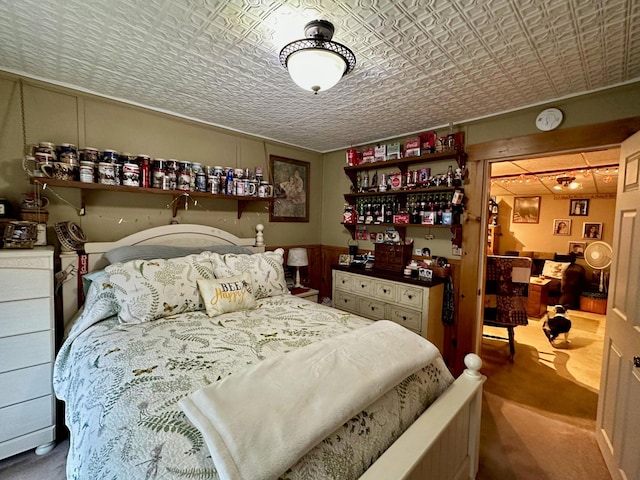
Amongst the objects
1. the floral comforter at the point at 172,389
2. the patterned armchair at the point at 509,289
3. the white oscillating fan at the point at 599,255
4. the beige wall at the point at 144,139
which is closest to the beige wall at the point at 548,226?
the white oscillating fan at the point at 599,255

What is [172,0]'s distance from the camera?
127 cm

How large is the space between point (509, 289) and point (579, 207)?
4449mm

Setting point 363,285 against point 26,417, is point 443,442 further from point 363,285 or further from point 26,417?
point 26,417

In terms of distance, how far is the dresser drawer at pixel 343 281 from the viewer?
3.18 m

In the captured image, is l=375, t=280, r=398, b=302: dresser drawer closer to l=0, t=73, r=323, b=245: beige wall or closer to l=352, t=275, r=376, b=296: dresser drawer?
l=352, t=275, r=376, b=296: dresser drawer

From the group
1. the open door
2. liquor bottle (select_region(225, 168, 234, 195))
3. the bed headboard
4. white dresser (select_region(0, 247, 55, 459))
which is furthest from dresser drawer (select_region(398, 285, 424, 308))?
white dresser (select_region(0, 247, 55, 459))

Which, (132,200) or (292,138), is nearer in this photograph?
(132,200)

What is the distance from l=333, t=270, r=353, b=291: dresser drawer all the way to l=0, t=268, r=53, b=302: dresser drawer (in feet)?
7.87

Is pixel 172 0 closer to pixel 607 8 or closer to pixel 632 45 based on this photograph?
pixel 607 8

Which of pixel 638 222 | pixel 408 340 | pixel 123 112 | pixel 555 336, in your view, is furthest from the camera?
pixel 555 336

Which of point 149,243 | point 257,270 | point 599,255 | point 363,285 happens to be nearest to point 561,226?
point 599,255

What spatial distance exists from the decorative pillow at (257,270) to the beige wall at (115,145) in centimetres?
81

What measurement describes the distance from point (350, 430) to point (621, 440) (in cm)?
177

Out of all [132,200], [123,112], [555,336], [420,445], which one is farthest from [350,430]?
[555,336]
